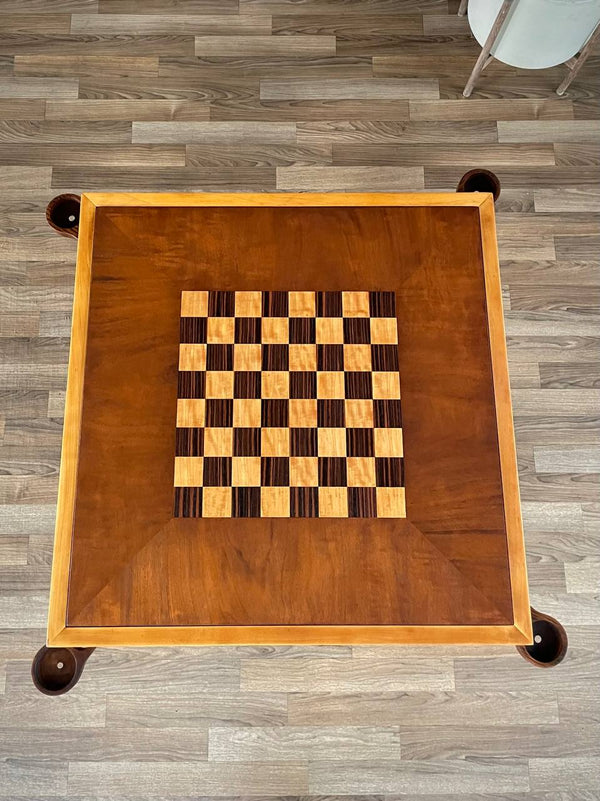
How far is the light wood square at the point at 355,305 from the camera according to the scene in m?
1.38

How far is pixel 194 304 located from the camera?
54.1 inches

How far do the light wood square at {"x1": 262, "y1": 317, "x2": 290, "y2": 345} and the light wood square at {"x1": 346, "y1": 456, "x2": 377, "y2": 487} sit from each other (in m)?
0.30

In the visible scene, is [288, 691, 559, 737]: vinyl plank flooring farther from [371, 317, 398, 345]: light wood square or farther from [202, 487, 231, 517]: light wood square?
[371, 317, 398, 345]: light wood square

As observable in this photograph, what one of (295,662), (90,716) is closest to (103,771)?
(90,716)

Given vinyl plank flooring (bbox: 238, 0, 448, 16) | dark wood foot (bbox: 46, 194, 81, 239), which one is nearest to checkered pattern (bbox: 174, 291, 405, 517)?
dark wood foot (bbox: 46, 194, 81, 239)

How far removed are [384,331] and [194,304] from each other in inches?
17.0

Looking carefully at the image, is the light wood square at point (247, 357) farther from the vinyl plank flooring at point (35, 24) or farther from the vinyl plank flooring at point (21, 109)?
the vinyl plank flooring at point (35, 24)

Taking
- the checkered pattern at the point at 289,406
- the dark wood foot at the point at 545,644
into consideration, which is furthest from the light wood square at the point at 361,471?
the dark wood foot at the point at 545,644

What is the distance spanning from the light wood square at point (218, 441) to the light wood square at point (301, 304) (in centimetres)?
30

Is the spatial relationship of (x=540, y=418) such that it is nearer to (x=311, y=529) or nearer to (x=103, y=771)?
(x=311, y=529)

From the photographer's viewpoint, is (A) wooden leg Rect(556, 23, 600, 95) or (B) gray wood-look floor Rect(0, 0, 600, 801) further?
(A) wooden leg Rect(556, 23, 600, 95)

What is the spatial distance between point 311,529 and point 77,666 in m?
0.56

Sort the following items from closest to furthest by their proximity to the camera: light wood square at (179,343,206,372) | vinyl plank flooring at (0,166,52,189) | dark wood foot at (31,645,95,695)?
dark wood foot at (31,645,95,695), light wood square at (179,343,206,372), vinyl plank flooring at (0,166,52,189)

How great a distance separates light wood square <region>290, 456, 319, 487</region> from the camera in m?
1.29
